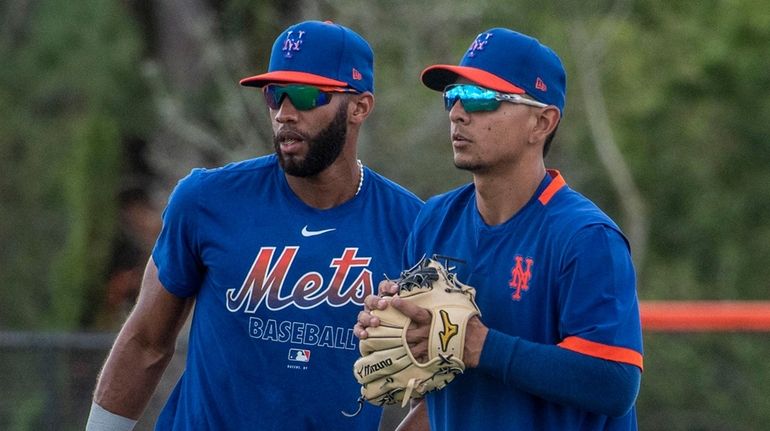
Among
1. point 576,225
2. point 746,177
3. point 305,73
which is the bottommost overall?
point 746,177

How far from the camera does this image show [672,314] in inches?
350

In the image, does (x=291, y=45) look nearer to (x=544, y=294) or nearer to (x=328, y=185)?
(x=328, y=185)

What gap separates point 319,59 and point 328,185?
0.44m

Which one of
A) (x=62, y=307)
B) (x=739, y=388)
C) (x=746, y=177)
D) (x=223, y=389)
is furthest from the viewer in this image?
(x=746, y=177)

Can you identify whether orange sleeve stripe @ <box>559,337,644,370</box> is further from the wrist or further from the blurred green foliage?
the blurred green foliage

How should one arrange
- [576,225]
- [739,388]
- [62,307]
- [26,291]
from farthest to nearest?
[26,291] → [62,307] → [739,388] → [576,225]

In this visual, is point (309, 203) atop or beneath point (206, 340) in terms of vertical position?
atop

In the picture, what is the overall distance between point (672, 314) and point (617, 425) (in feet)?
17.2

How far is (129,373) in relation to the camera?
4879 millimetres

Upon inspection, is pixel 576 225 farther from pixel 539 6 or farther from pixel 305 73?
pixel 539 6

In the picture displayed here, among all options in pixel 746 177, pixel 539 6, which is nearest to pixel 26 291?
pixel 539 6

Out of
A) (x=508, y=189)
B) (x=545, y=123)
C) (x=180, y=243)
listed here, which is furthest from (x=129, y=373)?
(x=545, y=123)

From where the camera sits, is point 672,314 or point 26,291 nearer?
point 672,314

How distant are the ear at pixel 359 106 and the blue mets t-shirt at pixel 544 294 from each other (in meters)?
1.01
